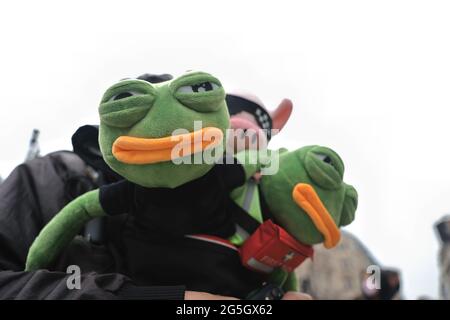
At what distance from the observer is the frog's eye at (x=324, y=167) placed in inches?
36.4

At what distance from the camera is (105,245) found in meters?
1.06


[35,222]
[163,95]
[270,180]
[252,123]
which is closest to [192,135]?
[163,95]

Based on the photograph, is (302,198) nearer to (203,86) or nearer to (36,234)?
(203,86)

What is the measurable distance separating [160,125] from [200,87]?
110 millimetres

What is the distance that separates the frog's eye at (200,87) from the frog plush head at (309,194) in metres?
0.27

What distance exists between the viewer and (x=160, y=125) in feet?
2.56

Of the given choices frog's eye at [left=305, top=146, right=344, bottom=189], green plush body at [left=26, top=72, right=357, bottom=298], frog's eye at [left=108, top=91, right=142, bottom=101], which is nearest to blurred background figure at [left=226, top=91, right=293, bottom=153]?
green plush body at [left=26, top=72, right=357, bottom=298]

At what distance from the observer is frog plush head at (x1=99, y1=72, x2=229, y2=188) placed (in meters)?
0.78

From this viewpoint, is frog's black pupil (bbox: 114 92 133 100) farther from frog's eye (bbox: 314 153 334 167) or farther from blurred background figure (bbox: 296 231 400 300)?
blurred background figure (bbox: 296 231 400 300)

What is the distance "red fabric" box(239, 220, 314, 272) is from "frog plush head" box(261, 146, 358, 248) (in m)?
0.04

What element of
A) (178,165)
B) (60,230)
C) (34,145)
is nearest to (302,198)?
(178,165)
